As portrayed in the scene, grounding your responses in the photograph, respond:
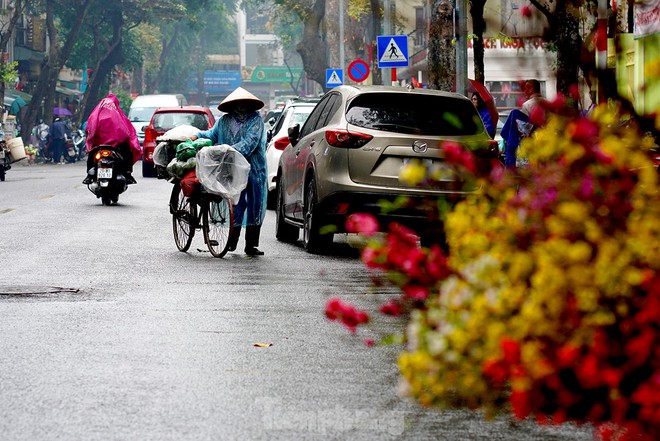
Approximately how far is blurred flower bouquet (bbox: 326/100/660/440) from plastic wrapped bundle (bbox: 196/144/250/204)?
9.09m

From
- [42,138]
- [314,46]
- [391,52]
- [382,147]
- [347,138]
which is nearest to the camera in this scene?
A: [382,147]

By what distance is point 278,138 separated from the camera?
67.7ft

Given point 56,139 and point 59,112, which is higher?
point 59,112

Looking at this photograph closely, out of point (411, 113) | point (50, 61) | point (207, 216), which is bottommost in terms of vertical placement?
point (207, 216)

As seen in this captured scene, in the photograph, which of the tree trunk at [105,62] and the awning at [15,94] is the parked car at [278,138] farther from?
the awning at [15,94]

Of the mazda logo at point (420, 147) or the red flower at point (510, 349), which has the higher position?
the mazda logo at point (420, 147)

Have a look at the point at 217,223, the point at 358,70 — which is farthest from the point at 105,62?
the point at 217,223

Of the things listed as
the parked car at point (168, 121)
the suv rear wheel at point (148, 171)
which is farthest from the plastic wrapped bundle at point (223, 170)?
the suv rear wheel at point (148, 171)

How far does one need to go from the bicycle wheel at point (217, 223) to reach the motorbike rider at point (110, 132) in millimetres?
7656

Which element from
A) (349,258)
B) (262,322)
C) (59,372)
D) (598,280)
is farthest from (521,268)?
(349,258)

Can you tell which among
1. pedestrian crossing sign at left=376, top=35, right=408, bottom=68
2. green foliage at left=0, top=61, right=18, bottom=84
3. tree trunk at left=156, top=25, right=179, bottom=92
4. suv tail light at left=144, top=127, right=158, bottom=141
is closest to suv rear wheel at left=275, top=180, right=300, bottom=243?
pedestrian crossing sign at left=376, top=35, right=408, bottom=68

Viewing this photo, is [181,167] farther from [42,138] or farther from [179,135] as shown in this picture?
[42,138]

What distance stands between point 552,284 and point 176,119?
102 ft

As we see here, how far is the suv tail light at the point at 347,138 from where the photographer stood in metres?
13.1
